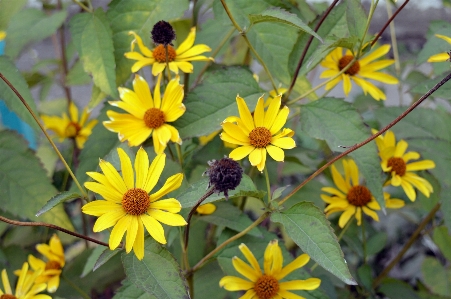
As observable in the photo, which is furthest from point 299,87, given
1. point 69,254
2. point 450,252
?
point 69,254

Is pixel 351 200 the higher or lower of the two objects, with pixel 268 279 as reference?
higher

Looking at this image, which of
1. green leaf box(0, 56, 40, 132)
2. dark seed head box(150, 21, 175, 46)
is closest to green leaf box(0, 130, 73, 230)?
green leaf box(0, 56, 40, 132)

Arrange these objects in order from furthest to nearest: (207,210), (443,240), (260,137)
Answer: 1. (443,240)
2. (207,210)
3. (260,137)

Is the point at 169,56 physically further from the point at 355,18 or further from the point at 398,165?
the point at 398,165

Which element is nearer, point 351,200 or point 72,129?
point 351,200

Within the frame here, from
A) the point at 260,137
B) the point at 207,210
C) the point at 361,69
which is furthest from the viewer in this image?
the point at 361,69

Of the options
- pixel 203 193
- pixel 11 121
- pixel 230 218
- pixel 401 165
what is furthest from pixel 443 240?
pixel 11 121

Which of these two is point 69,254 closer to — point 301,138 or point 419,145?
point 301,138

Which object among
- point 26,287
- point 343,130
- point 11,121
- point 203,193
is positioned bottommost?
point 26,287
